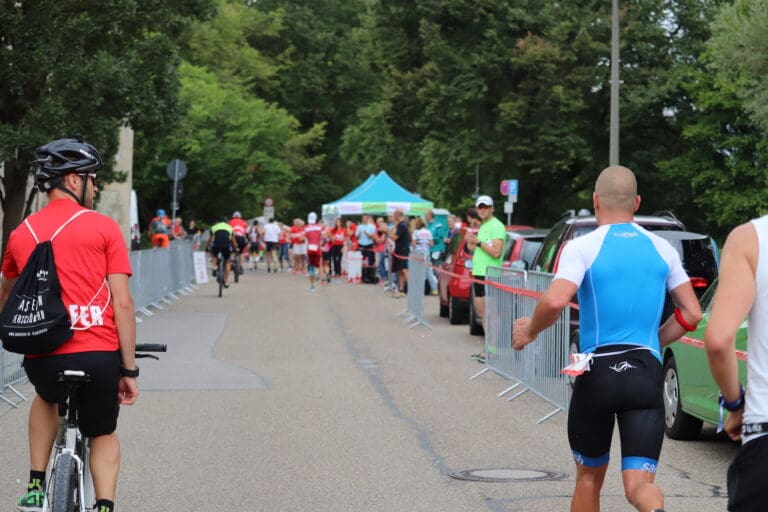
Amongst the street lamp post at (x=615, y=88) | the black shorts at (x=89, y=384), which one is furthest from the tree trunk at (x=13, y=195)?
the black shorts at (x=89, y=384)

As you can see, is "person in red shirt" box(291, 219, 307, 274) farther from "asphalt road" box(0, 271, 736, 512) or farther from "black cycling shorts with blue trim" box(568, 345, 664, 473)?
"black cycling shorts with blue trim" box(568, 345, 664, 473)

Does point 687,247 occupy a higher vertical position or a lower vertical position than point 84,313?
lower

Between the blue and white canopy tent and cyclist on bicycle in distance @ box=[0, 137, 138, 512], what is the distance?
3811cm

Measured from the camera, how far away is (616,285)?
5.59 metres

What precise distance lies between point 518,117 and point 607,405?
38551 millimetres

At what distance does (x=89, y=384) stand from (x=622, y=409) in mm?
2090

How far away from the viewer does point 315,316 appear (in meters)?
23.8

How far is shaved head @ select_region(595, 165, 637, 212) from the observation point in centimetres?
575

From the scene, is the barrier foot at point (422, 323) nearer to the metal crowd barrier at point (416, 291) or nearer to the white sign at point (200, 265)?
the metal crowd barrier at point (416, 291)

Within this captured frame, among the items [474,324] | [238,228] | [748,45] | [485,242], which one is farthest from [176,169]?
[485,242]

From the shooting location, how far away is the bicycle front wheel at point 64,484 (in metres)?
5.25

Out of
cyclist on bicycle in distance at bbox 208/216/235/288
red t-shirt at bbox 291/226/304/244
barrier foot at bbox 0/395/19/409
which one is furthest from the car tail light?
red t-shirt at bbox 291/226/304/244

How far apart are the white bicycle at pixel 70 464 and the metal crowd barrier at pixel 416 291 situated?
1572cm

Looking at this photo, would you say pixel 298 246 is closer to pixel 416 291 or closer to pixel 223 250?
pixel 223 250
